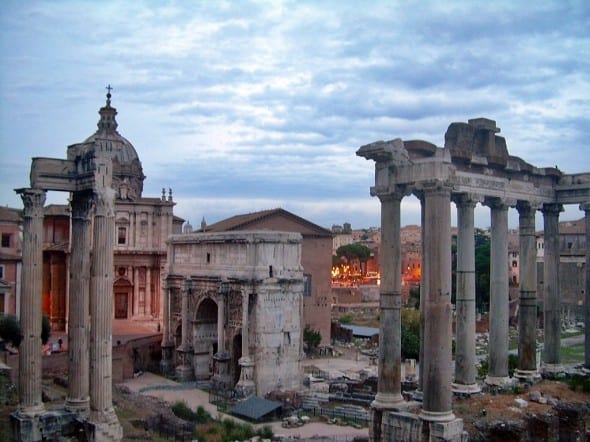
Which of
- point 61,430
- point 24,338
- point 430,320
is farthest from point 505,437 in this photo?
point 24,338

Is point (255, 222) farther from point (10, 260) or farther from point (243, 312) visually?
point (10, 260)

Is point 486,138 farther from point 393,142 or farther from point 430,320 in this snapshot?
point 430,320

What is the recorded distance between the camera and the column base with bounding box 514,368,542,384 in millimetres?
18719

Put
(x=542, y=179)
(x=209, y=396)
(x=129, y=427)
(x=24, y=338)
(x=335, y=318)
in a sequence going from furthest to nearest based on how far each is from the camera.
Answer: (x=335, y=318) < (x=209, y=396) < (x=129, y=427) < (x=542, y=179) < (x=24, y=338)

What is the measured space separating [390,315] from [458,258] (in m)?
2.76

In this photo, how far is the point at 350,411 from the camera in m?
28.5

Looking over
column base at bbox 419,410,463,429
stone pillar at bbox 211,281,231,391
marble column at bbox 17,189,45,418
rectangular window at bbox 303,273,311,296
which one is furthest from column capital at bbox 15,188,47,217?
rectangular window at bbox 303,273,311,296

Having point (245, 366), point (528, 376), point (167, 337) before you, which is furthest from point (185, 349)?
point (528, 376)

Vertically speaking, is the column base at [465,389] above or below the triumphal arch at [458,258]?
below

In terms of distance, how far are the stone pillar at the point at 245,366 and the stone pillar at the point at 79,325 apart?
14224 millimetres

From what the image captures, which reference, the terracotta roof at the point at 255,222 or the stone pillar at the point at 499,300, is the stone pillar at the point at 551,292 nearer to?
the stone pillar at the point at 499,300

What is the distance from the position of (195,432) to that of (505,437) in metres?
A: 11.7

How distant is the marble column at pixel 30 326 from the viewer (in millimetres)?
16953

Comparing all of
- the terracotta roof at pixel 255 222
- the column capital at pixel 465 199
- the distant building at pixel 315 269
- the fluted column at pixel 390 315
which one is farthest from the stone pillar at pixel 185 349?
the fluted column at pixel 390 315
